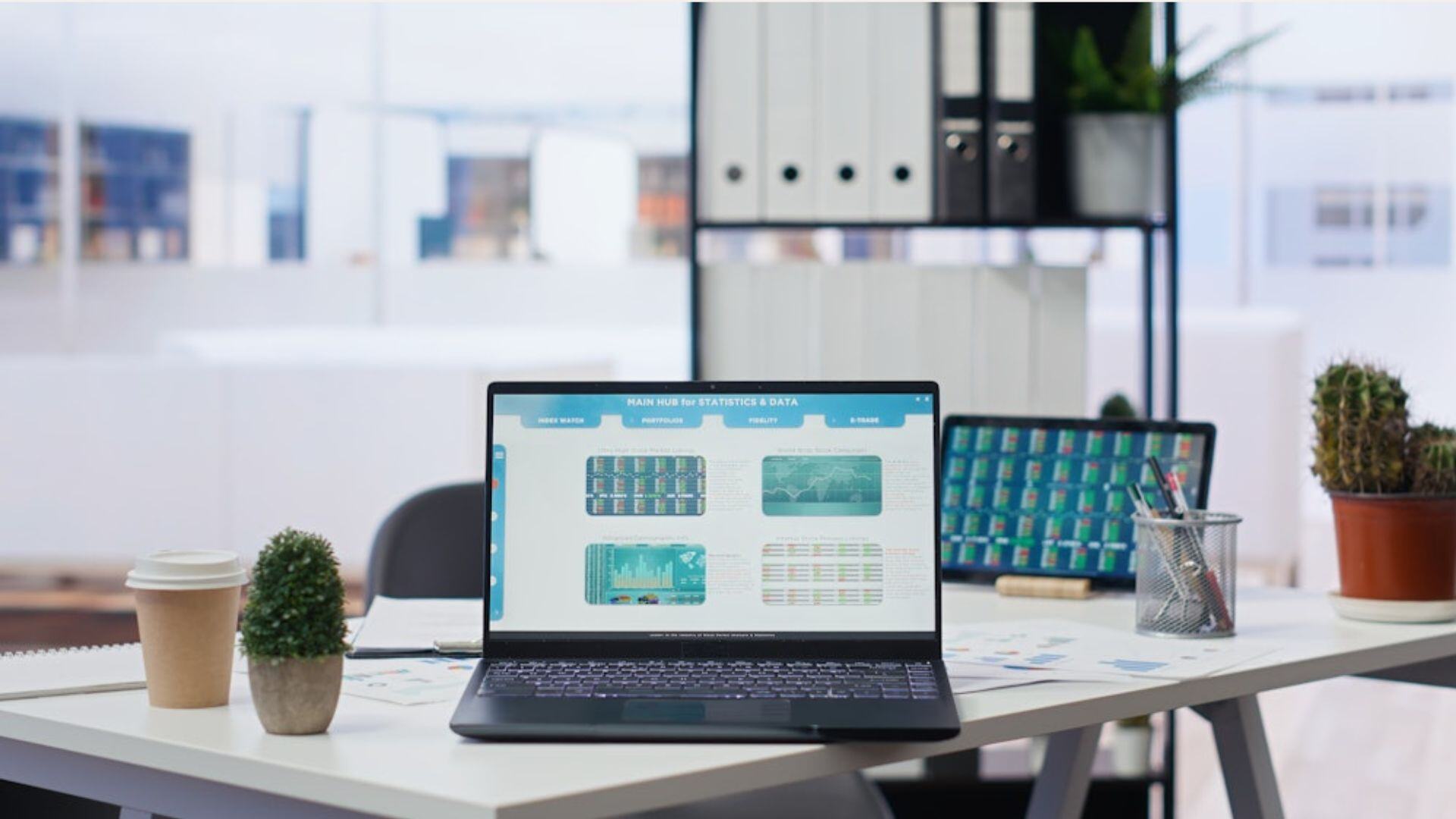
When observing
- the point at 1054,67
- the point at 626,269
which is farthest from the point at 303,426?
the point at 1054,67

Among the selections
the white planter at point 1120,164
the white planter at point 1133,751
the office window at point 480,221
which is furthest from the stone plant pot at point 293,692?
the office window at point 480,221

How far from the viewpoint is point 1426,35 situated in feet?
→ 19.1

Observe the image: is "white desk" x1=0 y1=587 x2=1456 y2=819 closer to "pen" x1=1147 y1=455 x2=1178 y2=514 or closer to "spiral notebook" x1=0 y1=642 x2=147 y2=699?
"spiral notebook" x1=0 y1=642 x2=147 y2=699

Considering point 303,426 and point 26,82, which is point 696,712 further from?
point 26,82

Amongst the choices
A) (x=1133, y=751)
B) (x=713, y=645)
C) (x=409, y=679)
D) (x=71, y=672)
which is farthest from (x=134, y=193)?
(x=713, y=645)

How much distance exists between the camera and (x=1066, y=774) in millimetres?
1876

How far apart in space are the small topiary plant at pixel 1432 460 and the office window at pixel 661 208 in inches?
182

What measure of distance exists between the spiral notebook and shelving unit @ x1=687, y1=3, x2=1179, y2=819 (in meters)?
1.22

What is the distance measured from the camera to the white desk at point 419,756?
3.40 feet

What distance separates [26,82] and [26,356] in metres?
1.01

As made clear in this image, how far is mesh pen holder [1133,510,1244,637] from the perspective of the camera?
160 cm

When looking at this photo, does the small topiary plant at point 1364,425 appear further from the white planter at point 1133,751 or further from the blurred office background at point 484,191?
the blurred office background at point 484,191

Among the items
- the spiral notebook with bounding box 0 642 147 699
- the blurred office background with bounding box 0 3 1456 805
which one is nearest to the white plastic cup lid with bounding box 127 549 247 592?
the spiral notebook with bounding box 0 642 147 699

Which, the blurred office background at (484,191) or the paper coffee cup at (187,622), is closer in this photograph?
the paper coffee cup at (187,622)
